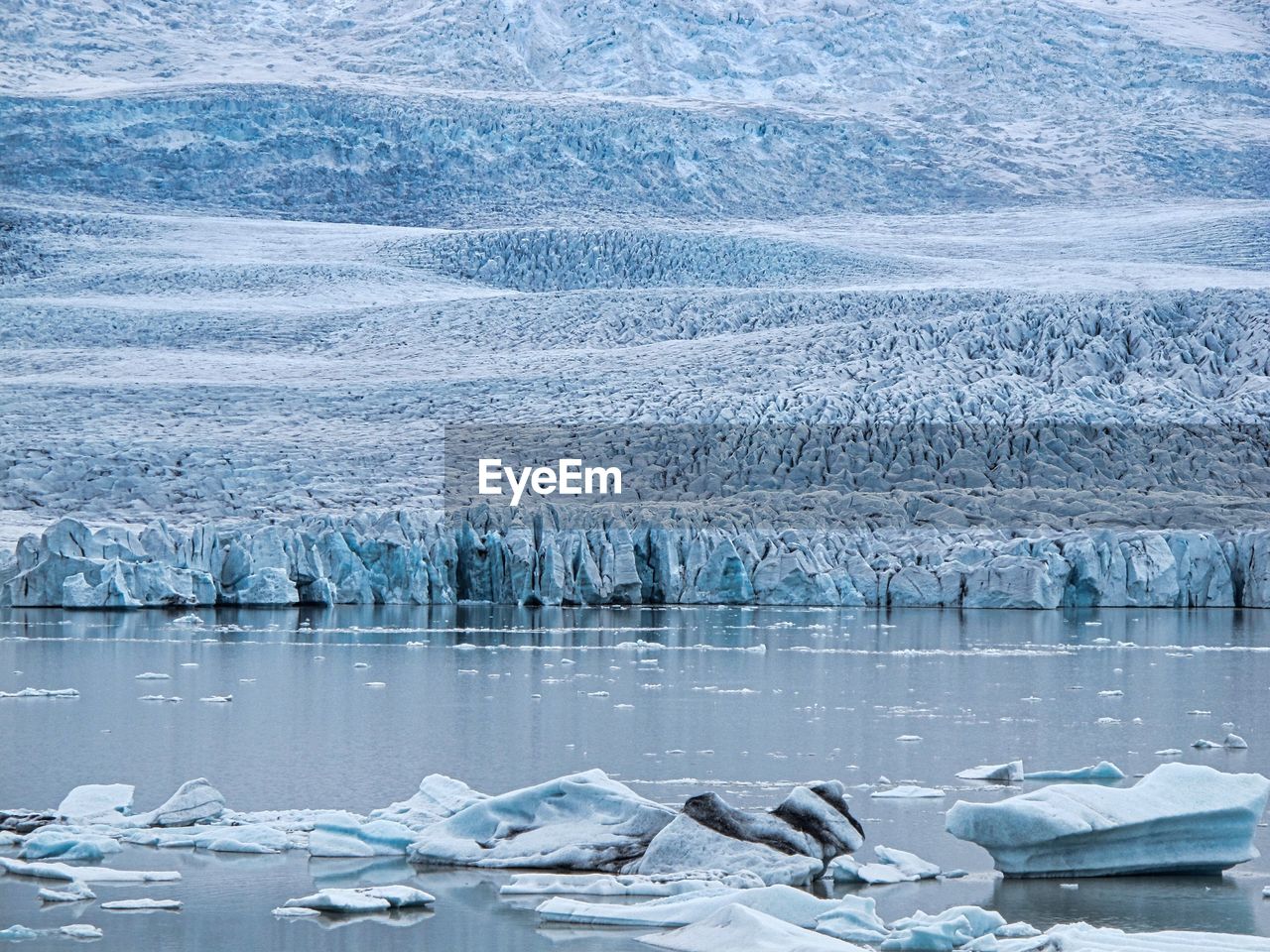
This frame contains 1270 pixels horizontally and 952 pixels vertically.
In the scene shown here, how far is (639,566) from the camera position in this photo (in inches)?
874

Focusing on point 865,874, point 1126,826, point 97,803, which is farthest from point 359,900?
point 1126,826

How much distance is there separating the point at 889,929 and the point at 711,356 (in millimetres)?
29602

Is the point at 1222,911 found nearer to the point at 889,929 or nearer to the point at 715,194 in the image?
the point at 889,929

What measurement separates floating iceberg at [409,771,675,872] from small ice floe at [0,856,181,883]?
0.83 m

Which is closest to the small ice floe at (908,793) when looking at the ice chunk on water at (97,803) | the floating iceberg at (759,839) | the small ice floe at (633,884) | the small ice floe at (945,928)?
the floating iceberg at (759,839)

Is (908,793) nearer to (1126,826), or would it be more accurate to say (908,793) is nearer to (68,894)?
(1126,826)

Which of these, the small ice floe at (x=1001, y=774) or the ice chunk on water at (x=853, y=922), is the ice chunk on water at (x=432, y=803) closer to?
the ice chunk on water at (x=853, y=922)

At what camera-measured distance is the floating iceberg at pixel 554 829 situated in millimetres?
6062

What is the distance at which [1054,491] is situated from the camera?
1037 inches

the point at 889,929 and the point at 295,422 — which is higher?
the point at 295,422

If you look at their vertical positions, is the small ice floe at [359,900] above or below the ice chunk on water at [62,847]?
A: below

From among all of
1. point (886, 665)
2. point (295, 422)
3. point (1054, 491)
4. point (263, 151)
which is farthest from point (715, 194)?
point (886, 665)

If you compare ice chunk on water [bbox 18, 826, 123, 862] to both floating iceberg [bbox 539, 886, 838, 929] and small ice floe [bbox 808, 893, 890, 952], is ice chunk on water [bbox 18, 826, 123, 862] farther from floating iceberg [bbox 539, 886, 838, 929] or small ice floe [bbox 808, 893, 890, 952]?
small ice floe [bbox 808, 893, 890, 952]

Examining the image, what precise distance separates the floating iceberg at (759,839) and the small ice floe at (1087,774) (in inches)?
74.2
